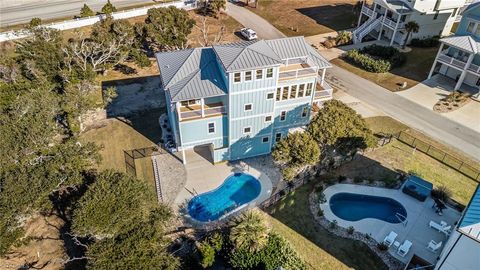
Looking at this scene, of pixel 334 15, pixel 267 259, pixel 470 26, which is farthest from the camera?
pixel 334 15

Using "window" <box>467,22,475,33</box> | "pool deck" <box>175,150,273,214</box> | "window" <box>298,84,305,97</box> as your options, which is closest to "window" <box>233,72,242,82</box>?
"window" <box>298,84,305,97</box>

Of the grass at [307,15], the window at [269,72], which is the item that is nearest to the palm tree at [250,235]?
the window at [269,72]

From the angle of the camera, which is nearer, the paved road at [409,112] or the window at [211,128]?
the window at [211,128]

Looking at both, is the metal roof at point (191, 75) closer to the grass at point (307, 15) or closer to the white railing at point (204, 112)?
the white railing at point (204, 112)

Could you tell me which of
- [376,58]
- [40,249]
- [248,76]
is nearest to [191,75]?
[248,76]

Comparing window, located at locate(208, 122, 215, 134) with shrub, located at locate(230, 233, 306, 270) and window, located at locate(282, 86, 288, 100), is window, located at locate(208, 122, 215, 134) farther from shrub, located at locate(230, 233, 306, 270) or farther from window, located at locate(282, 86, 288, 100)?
shrub, located at locate(230, 233, 306, 270)

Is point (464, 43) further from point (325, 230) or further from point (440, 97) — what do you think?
point (325, 230)
